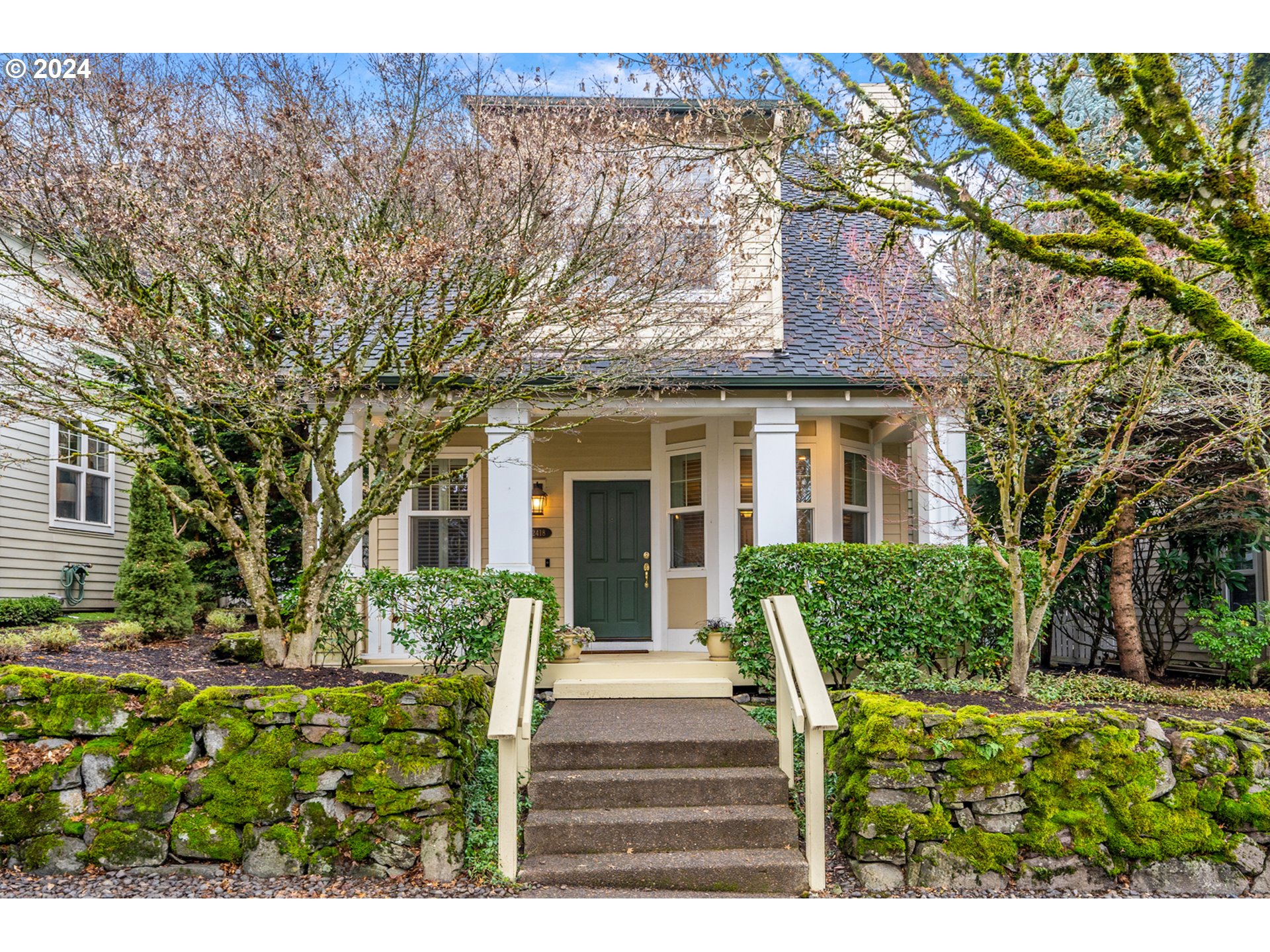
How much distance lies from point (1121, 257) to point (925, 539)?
4624mm

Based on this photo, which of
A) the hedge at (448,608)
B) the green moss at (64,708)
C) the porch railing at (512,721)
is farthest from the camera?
the hedge at (448,608)

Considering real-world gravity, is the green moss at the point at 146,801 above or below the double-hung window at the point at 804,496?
below

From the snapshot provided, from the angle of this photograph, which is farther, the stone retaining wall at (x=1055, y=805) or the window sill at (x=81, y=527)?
the window sill at (x=81, y=527)

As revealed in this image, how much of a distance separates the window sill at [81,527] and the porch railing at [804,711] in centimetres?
876

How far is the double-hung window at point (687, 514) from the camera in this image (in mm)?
9406

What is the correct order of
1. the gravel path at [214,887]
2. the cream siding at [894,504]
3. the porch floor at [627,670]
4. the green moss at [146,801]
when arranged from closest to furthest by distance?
the gravel path at [214,887], the green moss at [146,801], the porch floor at [627,670], the cream siding at [894,504]

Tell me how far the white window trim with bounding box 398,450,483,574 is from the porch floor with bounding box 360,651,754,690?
4.27ft

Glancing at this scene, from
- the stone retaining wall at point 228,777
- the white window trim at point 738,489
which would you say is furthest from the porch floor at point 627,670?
the stone retaining wall at point 228,777

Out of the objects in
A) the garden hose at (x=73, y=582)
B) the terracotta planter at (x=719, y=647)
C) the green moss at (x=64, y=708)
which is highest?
the garden hose at (x=73, y=582)

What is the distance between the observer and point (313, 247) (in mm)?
5371

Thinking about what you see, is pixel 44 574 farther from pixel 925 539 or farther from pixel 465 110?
pixel 925 539

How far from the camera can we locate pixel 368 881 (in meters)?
4.38

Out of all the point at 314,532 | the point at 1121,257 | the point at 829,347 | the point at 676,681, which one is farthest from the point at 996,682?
the point at 314,532

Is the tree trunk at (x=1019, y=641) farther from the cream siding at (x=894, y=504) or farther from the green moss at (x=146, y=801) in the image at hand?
the green moss at (x=146, y=801)
